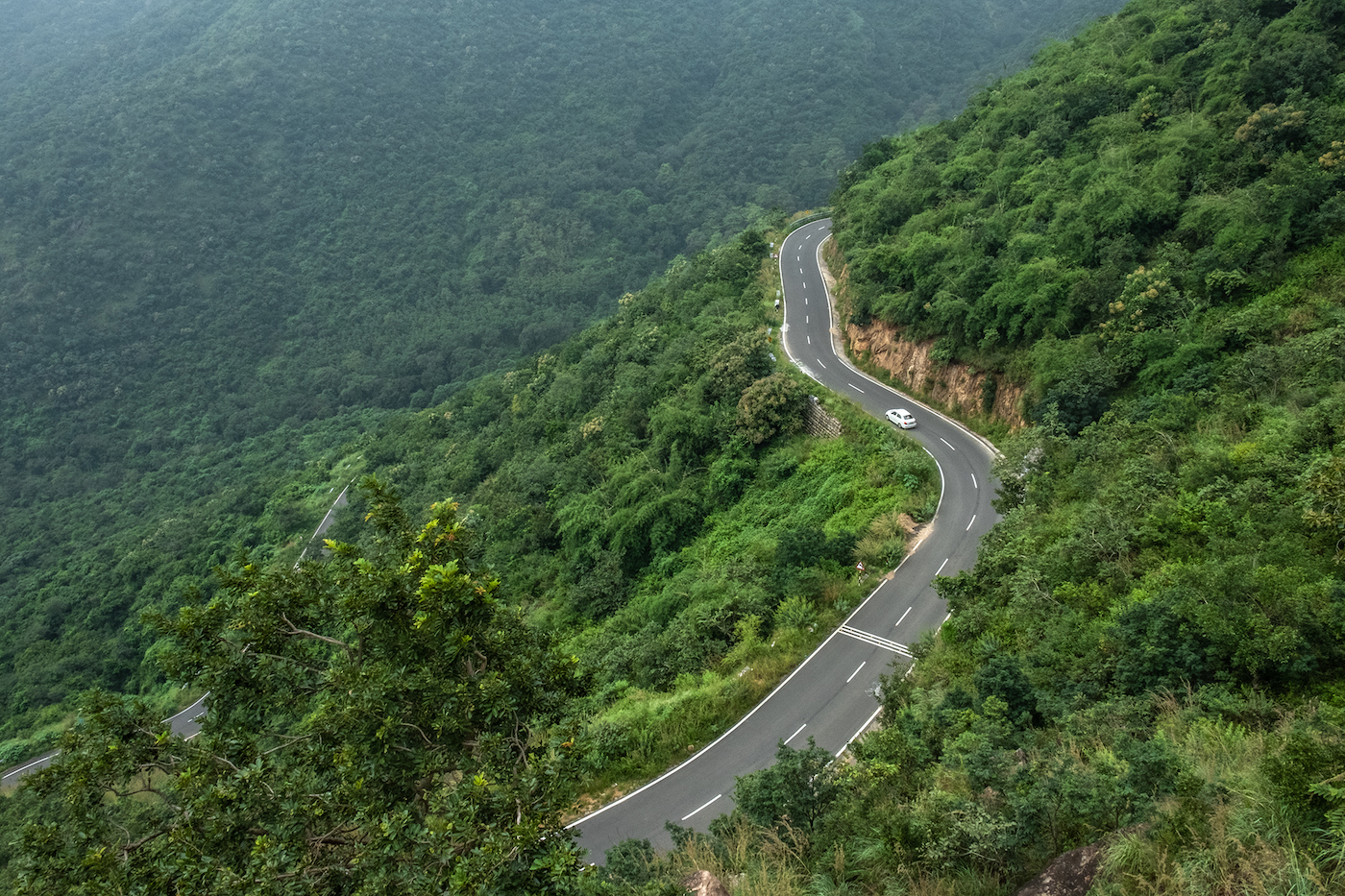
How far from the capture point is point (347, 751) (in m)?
7.25

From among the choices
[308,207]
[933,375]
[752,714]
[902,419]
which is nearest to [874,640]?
[752,714]

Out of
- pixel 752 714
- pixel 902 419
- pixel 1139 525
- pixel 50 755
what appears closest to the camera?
pixel 1139 525

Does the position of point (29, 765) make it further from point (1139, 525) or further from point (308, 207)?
point (308, 207)

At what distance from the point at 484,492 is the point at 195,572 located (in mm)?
30882

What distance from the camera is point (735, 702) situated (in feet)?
57.0

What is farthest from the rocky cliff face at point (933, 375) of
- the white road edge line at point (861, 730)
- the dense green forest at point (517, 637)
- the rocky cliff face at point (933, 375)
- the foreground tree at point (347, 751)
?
the foreground tree at point (347, 751)

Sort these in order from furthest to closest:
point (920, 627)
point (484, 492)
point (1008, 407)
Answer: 1. point (484, 492)
2. point (1008, 407)
3. point (920, 627)

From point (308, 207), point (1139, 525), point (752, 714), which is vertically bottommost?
point (752, 714)

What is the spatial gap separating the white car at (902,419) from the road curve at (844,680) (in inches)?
11.9

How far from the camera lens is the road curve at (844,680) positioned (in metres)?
15.2

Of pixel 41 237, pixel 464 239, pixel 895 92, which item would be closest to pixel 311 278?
pixel 464 239

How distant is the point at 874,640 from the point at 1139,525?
7.31 metres

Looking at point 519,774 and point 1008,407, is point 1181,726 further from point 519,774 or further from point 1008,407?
point 1008,407

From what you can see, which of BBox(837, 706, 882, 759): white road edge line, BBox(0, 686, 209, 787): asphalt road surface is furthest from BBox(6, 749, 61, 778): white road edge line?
BBox(837, 706, 882, 759): white road edge line
